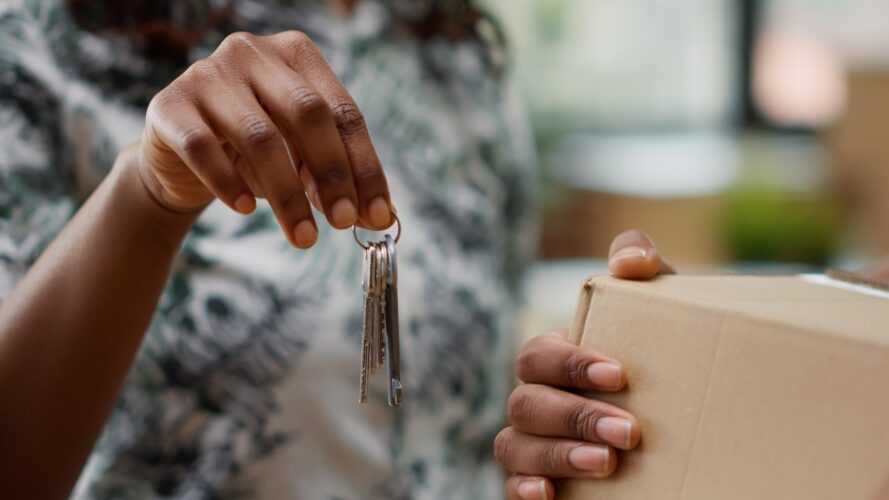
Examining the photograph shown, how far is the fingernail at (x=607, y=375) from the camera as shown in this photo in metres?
0.51

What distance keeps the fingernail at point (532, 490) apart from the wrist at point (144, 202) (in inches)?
10.8

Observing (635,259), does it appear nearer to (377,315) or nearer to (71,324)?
(377,315)

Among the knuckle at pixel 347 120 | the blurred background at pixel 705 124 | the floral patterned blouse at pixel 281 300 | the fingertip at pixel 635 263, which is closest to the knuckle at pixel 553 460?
the fingertip at pixel 635 263

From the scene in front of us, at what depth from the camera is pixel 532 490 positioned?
538mm

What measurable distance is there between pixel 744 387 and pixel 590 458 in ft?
0.30

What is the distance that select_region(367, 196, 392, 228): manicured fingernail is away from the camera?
0.50 meters

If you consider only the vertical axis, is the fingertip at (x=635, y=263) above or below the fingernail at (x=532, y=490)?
above

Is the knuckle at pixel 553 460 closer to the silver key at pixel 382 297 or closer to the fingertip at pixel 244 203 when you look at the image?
the silver key at pixel 382 297

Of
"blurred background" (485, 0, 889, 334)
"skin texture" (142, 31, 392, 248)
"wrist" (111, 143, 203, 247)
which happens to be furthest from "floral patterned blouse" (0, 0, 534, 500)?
"blurred background" (485, 0, 889, 334)

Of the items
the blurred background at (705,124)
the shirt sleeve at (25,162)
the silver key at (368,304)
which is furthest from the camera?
the blurred background at (705,124)

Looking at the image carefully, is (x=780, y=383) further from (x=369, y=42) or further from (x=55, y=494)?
(x=369, y=42)

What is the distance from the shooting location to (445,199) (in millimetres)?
972

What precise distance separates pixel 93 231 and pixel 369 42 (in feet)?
1.33

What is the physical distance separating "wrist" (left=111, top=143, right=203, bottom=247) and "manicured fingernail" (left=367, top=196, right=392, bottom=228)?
17 cm
